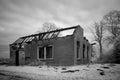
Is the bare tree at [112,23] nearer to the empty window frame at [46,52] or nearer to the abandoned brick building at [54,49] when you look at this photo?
the abandoned brick building at [54,49]

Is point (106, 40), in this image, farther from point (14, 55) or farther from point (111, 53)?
point (14, 55)

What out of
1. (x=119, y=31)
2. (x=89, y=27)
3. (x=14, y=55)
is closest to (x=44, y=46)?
(x=14, y=55)

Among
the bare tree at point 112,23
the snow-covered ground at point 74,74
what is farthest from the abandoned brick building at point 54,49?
the bare tree at point 112,23

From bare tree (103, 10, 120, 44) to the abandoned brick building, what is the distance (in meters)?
12.6

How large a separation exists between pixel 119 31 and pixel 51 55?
18.0 m

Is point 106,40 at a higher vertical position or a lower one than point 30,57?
higher

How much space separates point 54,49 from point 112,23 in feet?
62.5

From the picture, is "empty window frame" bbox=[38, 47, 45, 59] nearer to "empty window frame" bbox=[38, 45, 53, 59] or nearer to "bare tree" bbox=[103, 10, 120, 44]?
"empty window frame" bbox=[38, 45, 53, 59]

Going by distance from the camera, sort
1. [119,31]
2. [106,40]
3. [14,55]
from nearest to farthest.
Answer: [14,55] → [119,31] → [106,40]

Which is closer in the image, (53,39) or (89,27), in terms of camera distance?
(53,39)

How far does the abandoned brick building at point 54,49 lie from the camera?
15.4 m

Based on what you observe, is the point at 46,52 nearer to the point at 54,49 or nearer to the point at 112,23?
the point at 54,49

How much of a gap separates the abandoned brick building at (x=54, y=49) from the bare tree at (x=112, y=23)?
1257cm

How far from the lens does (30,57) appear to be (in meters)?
19.5
